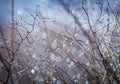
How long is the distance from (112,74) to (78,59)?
64cm

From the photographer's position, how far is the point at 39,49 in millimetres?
3893

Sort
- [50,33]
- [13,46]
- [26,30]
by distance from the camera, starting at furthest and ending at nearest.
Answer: [50,33]
[13,46]
[26,30]

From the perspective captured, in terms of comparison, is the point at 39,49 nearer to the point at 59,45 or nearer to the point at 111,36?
the point at 59,45

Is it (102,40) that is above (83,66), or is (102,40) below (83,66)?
above

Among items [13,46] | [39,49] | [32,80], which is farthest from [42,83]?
[13,46]

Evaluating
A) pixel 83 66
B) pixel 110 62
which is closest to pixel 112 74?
pixel 110 62

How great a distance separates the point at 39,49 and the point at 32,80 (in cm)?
49

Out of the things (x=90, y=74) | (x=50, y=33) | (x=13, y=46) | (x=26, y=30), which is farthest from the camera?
(x=50, y=33)

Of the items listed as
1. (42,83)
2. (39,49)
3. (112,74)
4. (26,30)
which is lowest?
(42,83)

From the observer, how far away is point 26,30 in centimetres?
311

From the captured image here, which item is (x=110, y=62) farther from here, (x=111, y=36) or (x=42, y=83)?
(x=42, y=83)

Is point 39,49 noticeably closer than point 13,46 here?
No

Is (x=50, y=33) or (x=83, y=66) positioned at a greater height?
(x=50, y=33)

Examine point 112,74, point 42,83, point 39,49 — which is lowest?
point 42,83
